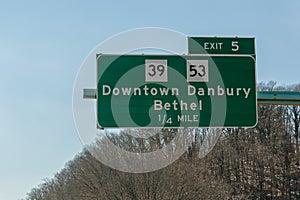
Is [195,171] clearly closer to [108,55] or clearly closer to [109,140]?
[109,140]

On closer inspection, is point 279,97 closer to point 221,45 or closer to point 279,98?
point 279,98

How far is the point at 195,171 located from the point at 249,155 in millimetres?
12268

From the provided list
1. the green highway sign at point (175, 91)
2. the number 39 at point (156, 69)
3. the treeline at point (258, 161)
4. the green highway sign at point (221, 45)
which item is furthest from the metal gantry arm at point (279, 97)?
the treeline at point (258, 161)

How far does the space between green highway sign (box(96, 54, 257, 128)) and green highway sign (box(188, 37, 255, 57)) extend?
125mm

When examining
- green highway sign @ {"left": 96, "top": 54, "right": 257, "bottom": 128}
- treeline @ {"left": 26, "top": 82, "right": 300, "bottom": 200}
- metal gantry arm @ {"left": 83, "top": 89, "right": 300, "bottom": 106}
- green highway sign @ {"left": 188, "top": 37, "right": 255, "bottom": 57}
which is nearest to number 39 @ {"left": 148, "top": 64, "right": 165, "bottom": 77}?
green highway sign @ {"left": 96, "top": 54, "right": 257, "bottom": 128}

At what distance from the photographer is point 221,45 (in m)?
12.5

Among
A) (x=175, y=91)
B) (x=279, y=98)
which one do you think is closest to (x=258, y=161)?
(x=279, y=98)

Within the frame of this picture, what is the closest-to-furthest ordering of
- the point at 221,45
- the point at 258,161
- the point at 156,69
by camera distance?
the point at 156,69, the point at 221,45, the point at 258,161

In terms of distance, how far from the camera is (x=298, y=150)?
54438 millimetres

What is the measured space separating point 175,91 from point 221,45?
1231 millimetres

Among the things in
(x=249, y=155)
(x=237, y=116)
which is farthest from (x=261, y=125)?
(x=237, y=116)

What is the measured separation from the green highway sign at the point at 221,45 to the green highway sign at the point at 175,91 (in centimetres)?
12

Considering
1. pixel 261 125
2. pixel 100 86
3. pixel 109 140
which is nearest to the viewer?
Answer: pixel 100 86

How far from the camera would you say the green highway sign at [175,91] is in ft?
39.4
